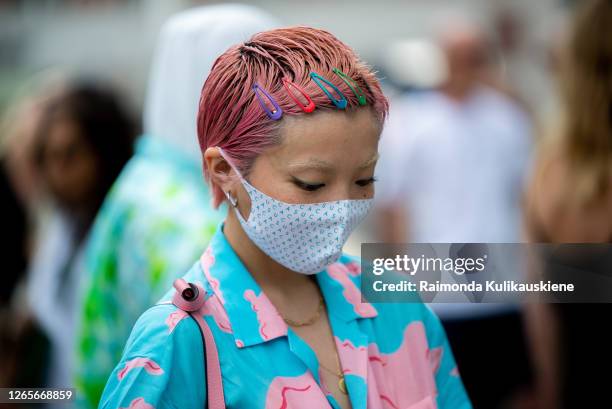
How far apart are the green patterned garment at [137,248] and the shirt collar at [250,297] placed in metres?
0.68

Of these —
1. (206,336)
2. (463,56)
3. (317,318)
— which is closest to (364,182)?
(317,318)

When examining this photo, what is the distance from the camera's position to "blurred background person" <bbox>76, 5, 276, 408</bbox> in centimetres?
261

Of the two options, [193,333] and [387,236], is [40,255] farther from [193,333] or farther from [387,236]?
[193,333]

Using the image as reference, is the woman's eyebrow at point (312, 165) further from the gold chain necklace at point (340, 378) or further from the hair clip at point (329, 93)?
the gold chain necklace at point (340, 378)

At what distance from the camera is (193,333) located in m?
1.63

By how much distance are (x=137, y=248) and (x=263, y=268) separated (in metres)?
0.96

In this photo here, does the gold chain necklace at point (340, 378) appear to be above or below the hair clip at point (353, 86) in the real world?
below

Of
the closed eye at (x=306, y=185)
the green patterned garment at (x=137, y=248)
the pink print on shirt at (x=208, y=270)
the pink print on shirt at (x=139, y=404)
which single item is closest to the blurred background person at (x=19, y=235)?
the green patterned garment at (x=137, y=248)

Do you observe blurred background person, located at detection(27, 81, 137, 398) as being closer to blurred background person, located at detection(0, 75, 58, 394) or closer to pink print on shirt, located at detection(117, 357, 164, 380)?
blurred background person, located at detection(0, 75, 58, 394)

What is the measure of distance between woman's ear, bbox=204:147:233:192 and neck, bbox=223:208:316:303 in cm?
8

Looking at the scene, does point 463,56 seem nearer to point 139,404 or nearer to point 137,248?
point 137,248

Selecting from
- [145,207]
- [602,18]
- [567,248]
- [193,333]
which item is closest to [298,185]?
[193,333]

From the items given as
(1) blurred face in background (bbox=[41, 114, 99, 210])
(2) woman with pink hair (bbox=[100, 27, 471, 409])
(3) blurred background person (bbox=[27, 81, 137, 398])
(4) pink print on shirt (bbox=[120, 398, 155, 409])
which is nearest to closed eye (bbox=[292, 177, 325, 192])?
(2) woman with pink hair (bbox=[100, 27, 471, 409])

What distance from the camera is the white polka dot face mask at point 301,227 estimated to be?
5.52 feet
